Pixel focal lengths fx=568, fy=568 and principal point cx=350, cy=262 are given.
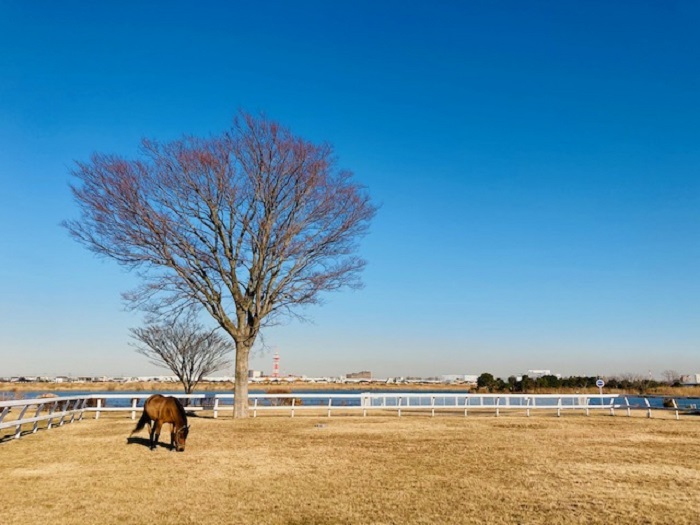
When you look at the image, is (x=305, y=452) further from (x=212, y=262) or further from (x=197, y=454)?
(x=212, y=262)

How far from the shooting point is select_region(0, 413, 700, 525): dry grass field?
26.9 ft

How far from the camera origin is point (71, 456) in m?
13.9

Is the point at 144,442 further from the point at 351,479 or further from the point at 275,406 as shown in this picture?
the point at 275,406

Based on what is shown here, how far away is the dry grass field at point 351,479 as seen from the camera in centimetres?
820

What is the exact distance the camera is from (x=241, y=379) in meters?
26.0

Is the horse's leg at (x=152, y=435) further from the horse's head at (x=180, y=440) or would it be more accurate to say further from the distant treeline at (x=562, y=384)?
the distant treeline at (x=562, y=384)

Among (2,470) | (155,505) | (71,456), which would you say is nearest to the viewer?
(155,505)

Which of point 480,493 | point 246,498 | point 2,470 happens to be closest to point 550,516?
point 480,493

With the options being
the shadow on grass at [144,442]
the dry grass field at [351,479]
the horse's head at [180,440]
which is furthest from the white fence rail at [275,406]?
the horse's head at [180,440]

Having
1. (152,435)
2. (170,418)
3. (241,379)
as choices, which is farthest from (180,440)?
(241,379)

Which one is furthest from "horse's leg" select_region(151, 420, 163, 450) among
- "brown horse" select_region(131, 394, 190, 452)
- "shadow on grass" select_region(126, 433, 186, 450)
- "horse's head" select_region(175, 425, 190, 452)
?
"horse's head" select_region(175, 425, 190, 452)

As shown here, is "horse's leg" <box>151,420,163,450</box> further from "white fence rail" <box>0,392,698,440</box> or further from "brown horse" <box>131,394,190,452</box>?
"white fence rail" <box>0,392,698,440</box>

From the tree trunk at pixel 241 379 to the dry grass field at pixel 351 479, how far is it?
7134mm

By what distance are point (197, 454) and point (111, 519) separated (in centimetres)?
659
